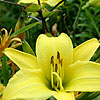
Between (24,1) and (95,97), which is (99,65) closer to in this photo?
(95,97)

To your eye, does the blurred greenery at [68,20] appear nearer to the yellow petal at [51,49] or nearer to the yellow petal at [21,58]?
the yellow petal at [51,49]

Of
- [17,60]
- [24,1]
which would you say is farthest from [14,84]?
[24,1]

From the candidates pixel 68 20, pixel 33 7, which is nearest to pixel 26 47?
pixel 33 7

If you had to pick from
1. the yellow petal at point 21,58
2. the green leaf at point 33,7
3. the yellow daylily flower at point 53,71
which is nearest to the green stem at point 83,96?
the yellow daylily flower at point 53,71

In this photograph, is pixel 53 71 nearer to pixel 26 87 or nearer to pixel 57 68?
pixel 57 68

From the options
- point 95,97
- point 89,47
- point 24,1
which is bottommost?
point 95,97

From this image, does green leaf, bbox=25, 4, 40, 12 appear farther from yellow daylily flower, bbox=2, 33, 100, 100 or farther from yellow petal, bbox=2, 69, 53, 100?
yellow petal, bbox=2, 69, 53, 100
